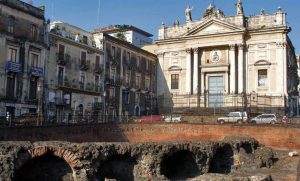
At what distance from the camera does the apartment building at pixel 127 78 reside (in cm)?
4753

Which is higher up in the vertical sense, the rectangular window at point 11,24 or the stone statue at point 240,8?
the stone statue at point 240,8

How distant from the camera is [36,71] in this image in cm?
3809

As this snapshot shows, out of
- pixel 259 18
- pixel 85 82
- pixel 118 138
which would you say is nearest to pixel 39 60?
pixel 85 82

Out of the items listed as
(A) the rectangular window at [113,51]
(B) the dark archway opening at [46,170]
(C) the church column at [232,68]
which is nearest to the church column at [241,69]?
(C) the church column at [232,68]

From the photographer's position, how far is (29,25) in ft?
124

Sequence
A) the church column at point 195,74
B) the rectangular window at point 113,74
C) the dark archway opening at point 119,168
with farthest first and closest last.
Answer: the church column at point 195,74, the rectangular window at point 113,74, the dark archway opening at point 119,168

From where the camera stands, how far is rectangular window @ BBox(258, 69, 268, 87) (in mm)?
47450

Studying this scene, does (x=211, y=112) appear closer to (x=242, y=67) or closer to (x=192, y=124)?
(x=242, y=67)

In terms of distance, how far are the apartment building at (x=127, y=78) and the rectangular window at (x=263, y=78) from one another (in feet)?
45.8

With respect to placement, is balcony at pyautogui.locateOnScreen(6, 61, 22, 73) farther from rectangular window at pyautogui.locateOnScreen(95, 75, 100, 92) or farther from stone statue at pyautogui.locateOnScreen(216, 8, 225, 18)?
stone statue at pyautogui.locateOnScreen(216, 8, 225, 18)

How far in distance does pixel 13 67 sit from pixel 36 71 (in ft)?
9.11

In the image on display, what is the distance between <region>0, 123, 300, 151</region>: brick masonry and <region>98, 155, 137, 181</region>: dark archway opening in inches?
494

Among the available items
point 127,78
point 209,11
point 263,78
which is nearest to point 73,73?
point 127,78

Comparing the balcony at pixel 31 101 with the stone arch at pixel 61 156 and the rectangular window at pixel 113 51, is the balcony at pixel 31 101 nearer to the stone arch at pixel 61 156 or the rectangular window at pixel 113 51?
the rectangular window at pixel 113 51
